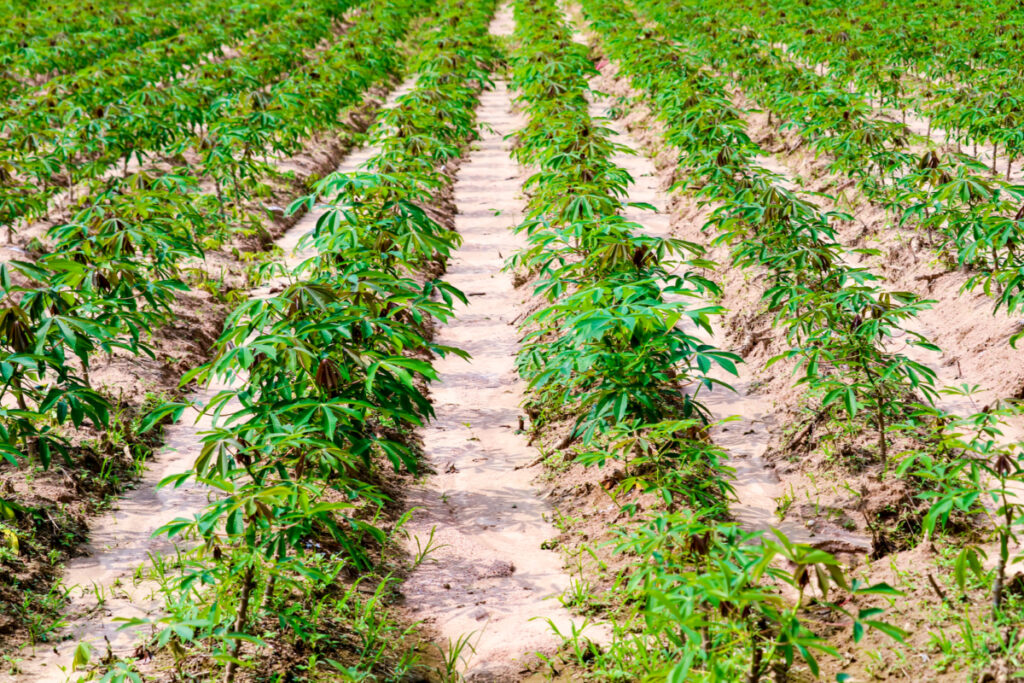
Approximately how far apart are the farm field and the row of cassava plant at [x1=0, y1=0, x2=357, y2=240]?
9 cm

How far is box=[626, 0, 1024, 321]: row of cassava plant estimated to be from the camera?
14.8ft

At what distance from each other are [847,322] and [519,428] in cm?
190

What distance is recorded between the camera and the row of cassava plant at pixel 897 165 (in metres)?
4.52

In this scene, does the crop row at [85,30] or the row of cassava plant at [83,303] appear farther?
the crop row at [85,30]

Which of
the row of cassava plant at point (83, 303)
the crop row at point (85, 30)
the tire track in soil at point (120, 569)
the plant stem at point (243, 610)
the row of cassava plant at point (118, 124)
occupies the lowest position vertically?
the tire track in soil at point (120, 569)

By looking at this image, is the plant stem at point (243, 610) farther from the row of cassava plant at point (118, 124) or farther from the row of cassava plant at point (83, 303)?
the row of cassava plant at point (118, 124)

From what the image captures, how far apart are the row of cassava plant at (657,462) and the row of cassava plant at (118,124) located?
347 centimetres

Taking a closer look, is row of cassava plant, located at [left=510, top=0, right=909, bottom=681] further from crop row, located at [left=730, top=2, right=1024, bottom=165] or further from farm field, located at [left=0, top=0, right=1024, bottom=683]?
crop row, located at [left=730, top=2, right=1024, bottom=165]

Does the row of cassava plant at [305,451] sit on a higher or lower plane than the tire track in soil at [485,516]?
higher

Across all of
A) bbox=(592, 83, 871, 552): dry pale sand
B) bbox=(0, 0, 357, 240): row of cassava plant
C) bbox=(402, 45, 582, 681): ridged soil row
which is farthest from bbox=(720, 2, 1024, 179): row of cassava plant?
bbox=(0, 0, 357, 240): row of cassava plant

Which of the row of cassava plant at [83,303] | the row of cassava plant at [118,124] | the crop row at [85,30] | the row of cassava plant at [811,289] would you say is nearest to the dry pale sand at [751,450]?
the row of cassava plant at [811,289]

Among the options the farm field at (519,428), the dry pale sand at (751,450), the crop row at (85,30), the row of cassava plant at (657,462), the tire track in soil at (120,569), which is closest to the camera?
the row of cassava plant at (657,462)

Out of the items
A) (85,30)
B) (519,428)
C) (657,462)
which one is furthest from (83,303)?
(85,30)

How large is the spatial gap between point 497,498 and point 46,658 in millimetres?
2080
